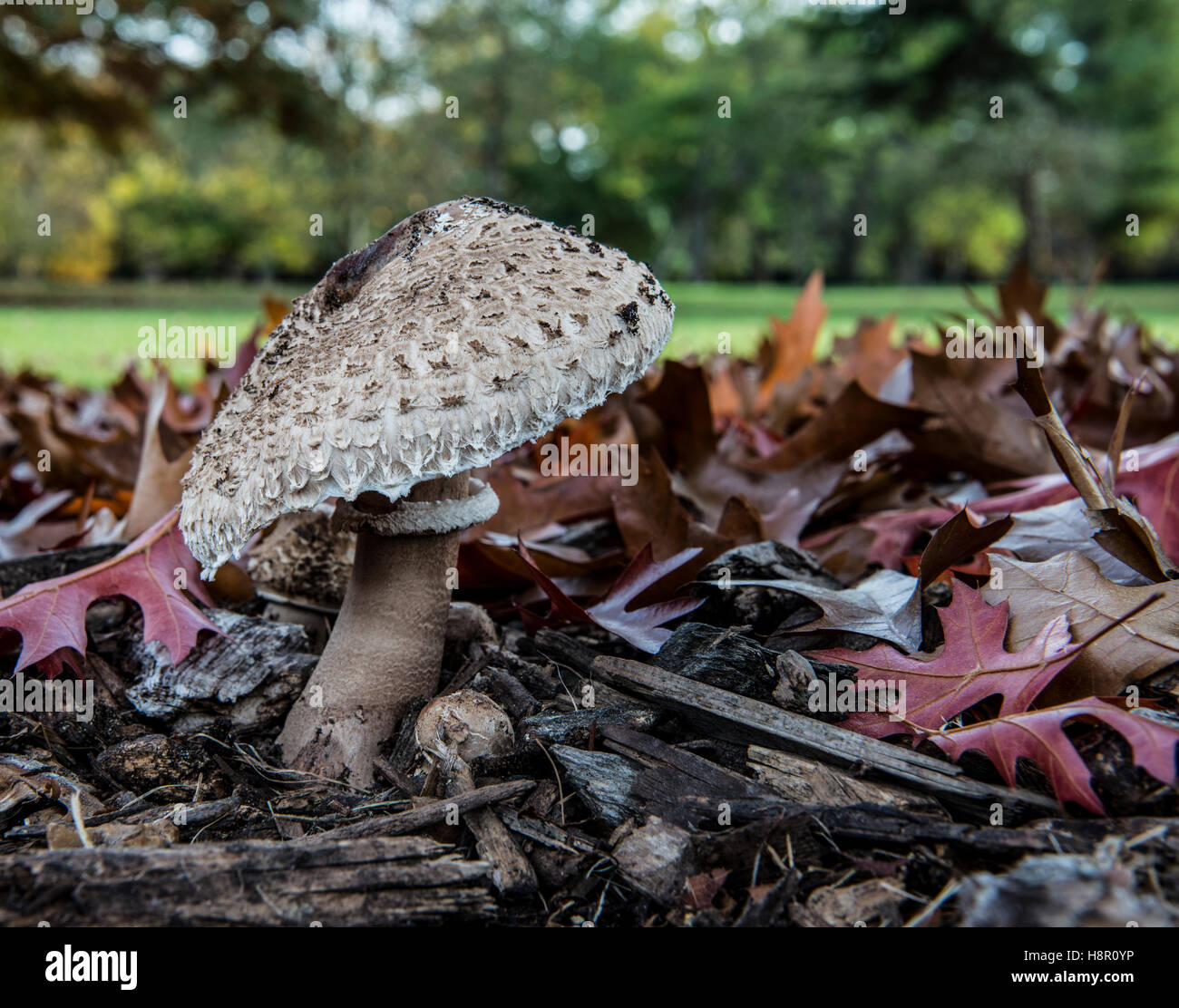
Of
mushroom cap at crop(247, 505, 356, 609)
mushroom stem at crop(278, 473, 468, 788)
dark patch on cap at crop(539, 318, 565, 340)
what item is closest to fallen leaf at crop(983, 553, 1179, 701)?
dark patch on cap at crop(539, 318, 565, 340)

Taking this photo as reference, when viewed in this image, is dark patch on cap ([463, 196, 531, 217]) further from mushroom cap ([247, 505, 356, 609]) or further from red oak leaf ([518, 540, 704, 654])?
mushroom cap ([247, 505, 356, 609])


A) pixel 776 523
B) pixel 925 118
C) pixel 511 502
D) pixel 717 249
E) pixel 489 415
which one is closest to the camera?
pixel 489 415

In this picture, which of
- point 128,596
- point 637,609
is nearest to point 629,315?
point 637,609

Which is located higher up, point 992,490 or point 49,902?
point 992,490

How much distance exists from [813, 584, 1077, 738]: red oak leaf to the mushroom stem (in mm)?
839

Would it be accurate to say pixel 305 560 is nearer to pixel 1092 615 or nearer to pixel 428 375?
pixel 428 375

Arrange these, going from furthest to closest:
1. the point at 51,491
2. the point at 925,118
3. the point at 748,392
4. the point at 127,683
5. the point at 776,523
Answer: the point at 925,118 → the point at 748,392 → the point at 51,491 → the point at 776,523 → the point at 127,683

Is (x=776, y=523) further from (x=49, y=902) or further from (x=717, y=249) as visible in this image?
(x=717, y=249)

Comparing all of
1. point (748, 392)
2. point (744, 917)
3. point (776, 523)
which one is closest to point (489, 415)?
point (744, 917)

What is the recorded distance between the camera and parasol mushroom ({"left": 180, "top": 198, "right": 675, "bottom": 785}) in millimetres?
1456

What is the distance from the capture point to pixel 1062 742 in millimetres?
1339

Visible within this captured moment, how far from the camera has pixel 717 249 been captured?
55.0 m

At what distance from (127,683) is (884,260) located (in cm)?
6548

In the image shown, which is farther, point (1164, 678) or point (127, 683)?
point (127, 683)
